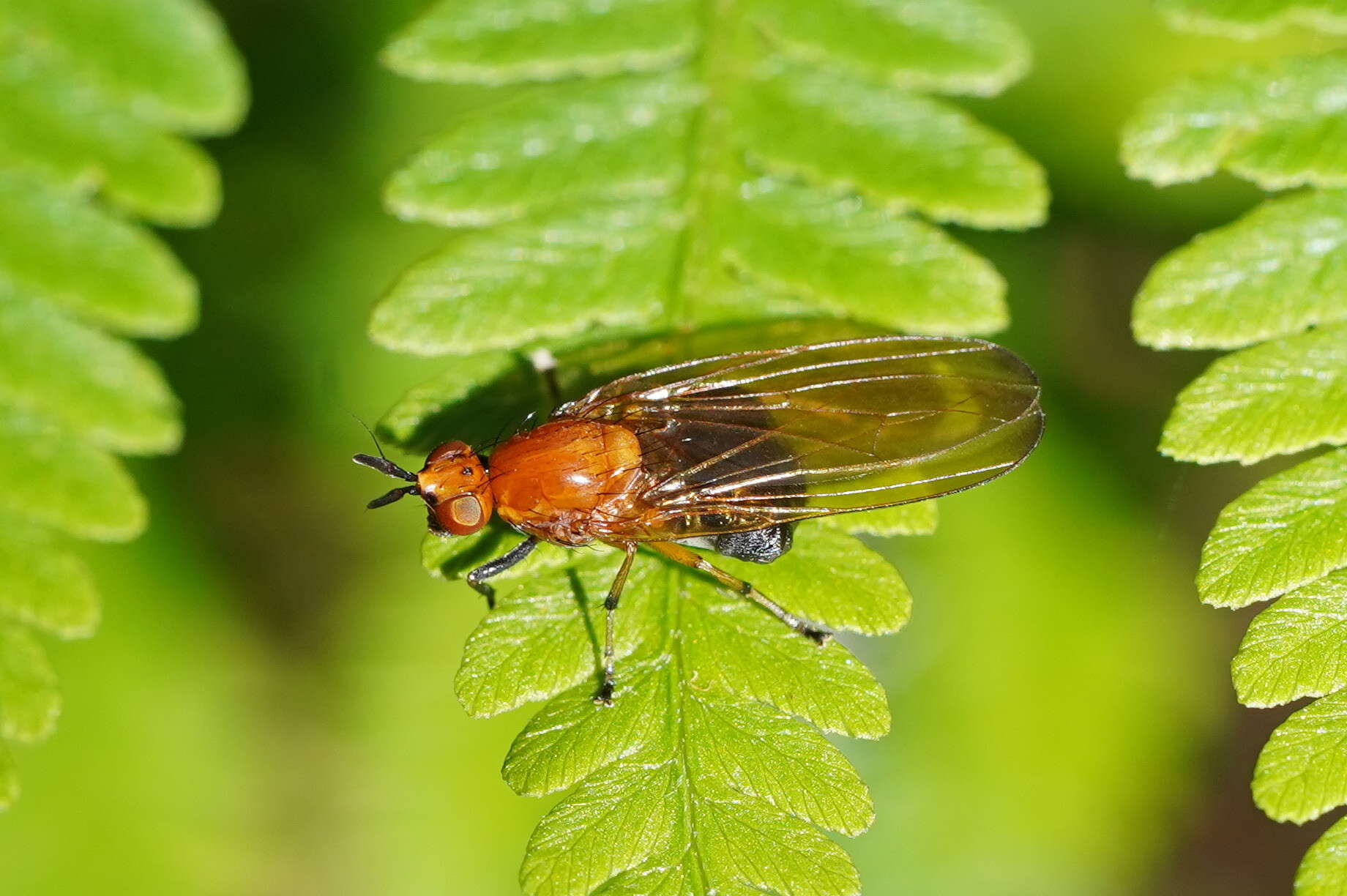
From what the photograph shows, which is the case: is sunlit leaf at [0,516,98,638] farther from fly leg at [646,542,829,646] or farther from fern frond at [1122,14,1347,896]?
fern frond at [1122,14,1347,896]

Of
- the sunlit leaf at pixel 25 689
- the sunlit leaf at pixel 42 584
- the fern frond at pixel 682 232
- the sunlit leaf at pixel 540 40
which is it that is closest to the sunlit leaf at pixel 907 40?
the fern frond at pixel 682 232

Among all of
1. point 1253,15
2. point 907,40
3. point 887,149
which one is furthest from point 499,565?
point 1253,15

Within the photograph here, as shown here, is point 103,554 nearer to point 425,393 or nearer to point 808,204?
point 425,393

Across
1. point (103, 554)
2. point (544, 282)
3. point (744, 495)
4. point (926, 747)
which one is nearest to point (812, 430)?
A: point (744, 495)

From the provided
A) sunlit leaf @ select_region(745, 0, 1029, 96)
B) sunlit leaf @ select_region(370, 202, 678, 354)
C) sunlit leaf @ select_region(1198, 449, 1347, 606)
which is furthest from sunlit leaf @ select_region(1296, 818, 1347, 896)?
sunlit leaf @ select_region(745, 0, 1029, 96)

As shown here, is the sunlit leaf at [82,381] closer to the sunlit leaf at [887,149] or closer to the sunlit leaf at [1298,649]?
the sunlit leaf at [887,149]

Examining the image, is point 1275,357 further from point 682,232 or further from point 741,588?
point 682,232
